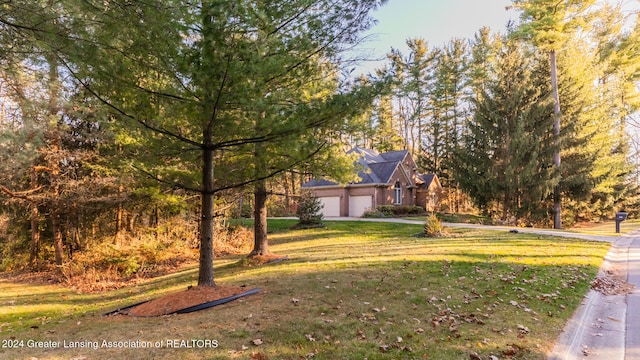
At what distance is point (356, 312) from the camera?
4992mm

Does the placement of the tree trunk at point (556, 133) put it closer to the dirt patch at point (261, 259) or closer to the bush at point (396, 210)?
the bush at point (396, 210)

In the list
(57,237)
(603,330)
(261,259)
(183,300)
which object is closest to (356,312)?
(183,300)

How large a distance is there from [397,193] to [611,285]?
2202cm

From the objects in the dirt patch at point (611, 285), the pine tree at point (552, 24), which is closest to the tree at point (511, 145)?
the pine tree at point (552, 24)

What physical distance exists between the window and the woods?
489 centimetres

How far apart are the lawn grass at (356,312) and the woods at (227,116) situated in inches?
69.1

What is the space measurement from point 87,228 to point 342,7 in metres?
12.8

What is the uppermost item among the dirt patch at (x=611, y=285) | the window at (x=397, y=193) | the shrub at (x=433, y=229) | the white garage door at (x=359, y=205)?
the window at (x=397, y=193)

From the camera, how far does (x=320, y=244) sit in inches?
555

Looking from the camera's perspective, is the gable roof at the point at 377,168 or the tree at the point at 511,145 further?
the gable roof at the point at 377,168

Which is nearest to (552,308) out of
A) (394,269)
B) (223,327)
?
(394,269)

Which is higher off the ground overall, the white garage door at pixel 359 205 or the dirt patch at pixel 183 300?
the white garage door at pixel 359 205

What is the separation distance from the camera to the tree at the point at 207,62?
435cm

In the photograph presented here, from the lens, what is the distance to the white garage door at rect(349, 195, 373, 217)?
88.0 ft
